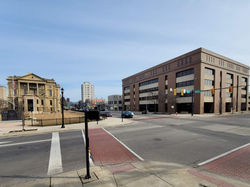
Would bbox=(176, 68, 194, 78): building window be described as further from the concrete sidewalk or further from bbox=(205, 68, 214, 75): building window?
the concrete sidewalk

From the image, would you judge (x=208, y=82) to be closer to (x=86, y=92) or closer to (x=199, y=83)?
(x=199, y=83)

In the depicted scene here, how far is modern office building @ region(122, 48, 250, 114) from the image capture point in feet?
107

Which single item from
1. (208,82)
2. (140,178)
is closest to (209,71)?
(208,82)

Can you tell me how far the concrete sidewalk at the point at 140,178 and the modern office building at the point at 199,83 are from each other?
1059 inches

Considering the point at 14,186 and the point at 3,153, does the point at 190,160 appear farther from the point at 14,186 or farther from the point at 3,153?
the point at 3,153

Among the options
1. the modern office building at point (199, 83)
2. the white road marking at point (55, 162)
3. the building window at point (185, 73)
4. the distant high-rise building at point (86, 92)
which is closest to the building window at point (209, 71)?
the modern office building at point (199, 83)

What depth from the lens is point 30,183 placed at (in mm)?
3850

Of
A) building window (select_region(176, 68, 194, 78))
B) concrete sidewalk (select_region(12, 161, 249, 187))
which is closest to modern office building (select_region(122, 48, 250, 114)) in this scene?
building window (select_region(176, 68, 194, 78))

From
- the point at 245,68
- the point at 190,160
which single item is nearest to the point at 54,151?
the point at 190,160

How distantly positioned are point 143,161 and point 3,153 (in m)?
8.49

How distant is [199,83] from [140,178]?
3563 cm

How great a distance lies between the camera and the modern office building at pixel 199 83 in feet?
107

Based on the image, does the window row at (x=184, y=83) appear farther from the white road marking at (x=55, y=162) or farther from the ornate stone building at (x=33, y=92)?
the ornate stone building at (x=33, y=92)

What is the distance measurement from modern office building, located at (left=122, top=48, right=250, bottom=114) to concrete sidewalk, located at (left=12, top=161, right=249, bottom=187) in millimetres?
26887
